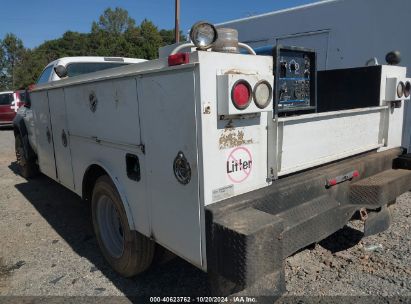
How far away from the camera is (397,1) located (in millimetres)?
6199

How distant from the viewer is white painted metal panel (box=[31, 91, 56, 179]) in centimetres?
416

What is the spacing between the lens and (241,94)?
73.6 inches

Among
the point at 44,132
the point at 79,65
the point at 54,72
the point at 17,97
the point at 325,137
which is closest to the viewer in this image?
the point at 325,137

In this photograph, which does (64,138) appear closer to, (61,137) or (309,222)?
(61,137)

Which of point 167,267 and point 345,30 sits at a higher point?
point 345,30

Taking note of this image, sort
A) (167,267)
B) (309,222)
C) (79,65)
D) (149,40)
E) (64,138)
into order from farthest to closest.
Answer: (149,40), (79,65), (64,138), (167,267), (309,222)

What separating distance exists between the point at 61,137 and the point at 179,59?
2.39m

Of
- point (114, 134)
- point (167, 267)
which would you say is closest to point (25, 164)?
point (167, 267)

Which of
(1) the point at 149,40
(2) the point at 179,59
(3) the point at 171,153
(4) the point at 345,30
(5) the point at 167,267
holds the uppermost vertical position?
(1) the point at 149,40

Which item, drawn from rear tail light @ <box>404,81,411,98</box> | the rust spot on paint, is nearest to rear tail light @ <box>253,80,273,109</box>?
the rust spot on paint

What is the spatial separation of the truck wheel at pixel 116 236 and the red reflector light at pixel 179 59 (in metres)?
1.25

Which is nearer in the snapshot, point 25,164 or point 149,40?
point 25,164

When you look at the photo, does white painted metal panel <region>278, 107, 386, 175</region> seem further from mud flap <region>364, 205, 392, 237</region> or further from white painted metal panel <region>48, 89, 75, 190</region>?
white painted metal panel <region>48, 89, 75, 190</region>

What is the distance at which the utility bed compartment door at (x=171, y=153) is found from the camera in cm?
189
